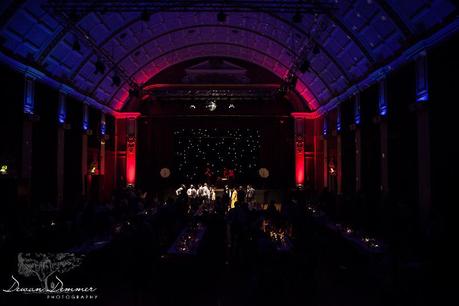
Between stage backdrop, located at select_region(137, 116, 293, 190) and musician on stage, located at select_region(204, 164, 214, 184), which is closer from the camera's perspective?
stage backdrop, located at select_region(137, 116, 293, 190)

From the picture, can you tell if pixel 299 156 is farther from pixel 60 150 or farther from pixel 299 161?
pixel 60 150

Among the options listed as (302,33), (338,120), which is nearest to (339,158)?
(338,120)

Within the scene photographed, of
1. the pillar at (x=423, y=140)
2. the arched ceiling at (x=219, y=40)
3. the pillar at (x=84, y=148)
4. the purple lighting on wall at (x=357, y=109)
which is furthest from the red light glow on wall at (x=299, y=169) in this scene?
the pillar at (x=84, y=148)

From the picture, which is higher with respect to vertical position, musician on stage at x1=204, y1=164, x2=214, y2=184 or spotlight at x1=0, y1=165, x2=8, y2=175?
spotlight at x1=0, y1=165, x2=8, y2=175

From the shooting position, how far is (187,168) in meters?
24.2

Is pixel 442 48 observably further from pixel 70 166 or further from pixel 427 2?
pixel 70 166

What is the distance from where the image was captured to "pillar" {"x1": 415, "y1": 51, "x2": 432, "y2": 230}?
10.2m

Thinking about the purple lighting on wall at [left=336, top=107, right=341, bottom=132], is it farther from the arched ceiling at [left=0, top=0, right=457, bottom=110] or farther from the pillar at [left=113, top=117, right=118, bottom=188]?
the pillar at [left=113, top=117, right=118, bottom=188]

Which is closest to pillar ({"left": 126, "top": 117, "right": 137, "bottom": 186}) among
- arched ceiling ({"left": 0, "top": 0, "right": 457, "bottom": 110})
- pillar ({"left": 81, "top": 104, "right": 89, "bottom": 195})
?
arched ceiling ({"left": 0, "top": 0, "right": 457, "bottom": 110})

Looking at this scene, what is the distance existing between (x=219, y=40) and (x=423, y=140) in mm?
12832

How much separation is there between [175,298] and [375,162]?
33.9ft

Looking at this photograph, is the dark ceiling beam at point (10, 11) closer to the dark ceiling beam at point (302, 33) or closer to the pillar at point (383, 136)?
the dark ceiling beam at point (302, 33)

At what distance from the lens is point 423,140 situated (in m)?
10.4

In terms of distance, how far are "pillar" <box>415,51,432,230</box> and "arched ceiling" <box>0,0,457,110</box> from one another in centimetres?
105
